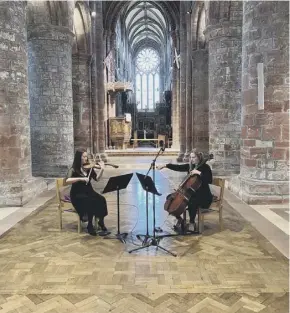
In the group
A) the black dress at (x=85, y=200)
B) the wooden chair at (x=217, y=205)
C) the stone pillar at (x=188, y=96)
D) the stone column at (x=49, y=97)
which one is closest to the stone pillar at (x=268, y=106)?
the wooden chair at (x=217, y=205)

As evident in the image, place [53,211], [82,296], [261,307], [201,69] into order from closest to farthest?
[261,307] < [82,296] < [53,211] < [201,69]

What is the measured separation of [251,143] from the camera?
752cm

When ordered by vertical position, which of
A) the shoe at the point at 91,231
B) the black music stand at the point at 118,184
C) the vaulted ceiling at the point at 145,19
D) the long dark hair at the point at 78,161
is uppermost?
the vaulted ceiling at the point at 145,19

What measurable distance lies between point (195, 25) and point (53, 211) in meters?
11.5

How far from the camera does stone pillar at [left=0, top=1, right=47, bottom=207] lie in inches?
287

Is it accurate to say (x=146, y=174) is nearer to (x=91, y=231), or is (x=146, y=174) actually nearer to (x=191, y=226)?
(x=191, y=226)

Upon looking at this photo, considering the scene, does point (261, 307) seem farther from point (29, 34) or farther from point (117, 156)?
point (117, 156)

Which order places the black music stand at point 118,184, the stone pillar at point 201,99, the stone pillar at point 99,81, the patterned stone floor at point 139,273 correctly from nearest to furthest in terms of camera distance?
the patterned stone floor at point 139,273, the black music stand at point 118,184, the stone pillar at point 201,99, the stone pillar at point 99,81

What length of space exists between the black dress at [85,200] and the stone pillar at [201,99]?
10.1 meters

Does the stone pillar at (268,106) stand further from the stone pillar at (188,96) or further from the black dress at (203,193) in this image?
the stone pillar at (188,96)

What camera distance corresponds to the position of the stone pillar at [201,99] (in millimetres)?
14938

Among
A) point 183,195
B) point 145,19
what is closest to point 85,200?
point 183,195

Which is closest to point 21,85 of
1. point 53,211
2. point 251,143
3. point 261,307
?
point 53,211

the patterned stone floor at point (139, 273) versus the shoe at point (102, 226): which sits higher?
the shoe at point (102, 226)
